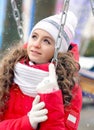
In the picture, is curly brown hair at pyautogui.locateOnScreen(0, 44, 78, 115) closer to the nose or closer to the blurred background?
the nose

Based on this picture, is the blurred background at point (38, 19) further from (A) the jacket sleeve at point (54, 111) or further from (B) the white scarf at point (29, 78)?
(A) the jacket sleeve at point (54, 111)

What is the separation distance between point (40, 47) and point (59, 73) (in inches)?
5.0

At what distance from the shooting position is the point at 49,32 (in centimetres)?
182

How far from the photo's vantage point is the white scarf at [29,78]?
1.73 meters

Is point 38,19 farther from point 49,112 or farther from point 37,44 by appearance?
point 49,112

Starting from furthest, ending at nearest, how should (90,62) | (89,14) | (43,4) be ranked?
(90,62) < (89,14) < (43,4)

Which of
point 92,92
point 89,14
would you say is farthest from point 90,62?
point 92,92

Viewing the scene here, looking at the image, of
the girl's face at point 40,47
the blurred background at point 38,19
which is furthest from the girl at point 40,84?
the blurred background at point 38,19

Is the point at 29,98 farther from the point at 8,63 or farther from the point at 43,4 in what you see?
the point at 43,4

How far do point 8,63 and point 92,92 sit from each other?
259 cm

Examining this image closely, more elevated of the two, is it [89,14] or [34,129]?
[34,129]

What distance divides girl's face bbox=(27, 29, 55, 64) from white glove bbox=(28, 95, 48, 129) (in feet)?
0.72

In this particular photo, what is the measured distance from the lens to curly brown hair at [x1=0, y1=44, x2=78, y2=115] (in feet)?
5.77

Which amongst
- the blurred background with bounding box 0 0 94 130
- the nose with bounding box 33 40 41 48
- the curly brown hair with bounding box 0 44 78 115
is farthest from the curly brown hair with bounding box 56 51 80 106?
the blurred background with bounding box 0 0 94 130
